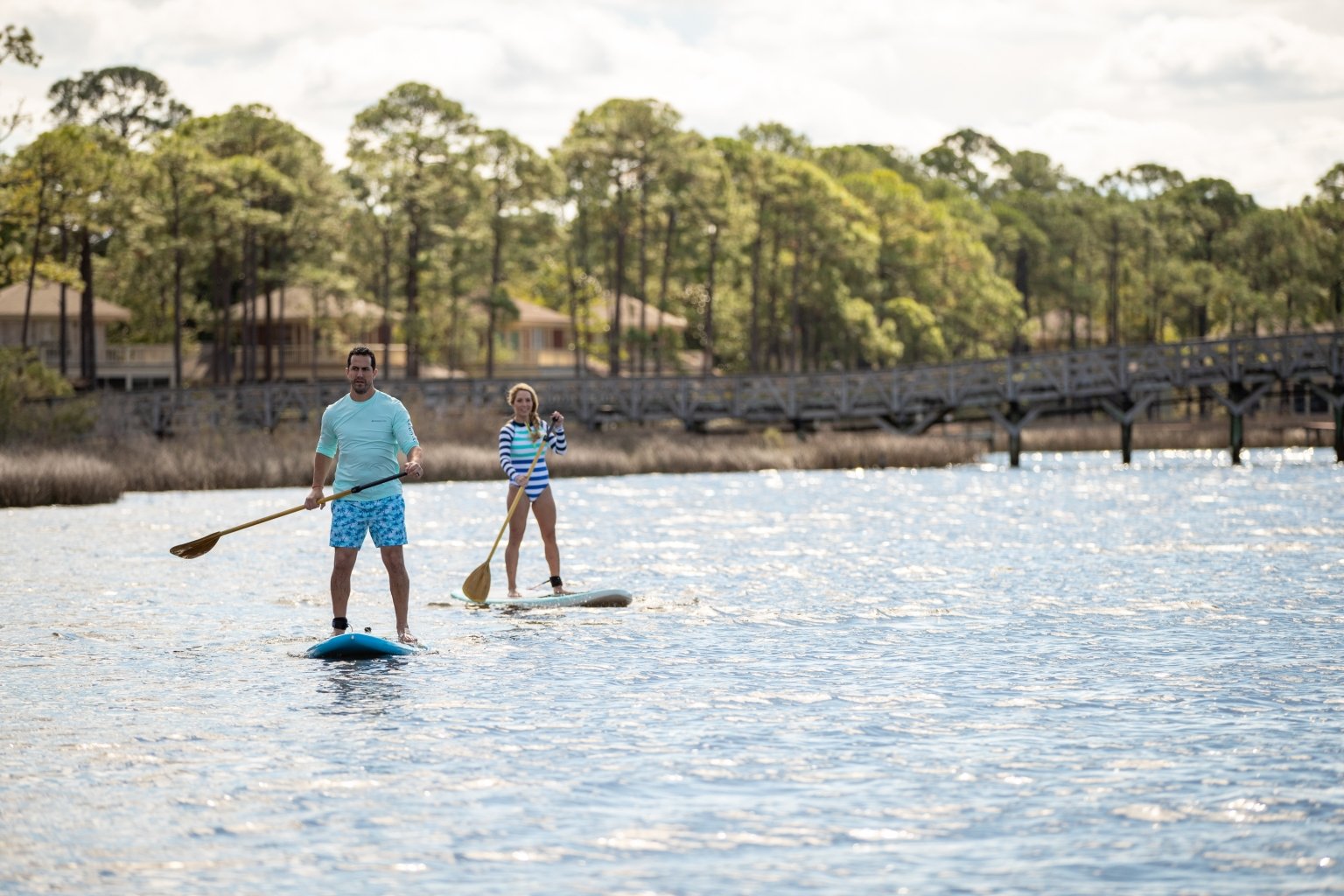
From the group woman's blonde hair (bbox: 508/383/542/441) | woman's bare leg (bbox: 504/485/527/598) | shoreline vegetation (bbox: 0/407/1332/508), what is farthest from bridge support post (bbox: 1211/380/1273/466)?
woman's blonde hair (bbox: 508/383/542/441)

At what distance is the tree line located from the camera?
198 ft

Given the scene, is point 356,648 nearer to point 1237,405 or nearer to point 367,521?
point 367,521

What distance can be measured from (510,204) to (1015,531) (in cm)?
4292

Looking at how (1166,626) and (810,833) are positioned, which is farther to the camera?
(1166,626)

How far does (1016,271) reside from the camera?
326ft

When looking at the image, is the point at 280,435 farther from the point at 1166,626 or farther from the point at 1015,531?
the point at 1166,626

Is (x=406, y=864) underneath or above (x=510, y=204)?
underneath

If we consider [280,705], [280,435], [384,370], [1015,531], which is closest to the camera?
[280,705]

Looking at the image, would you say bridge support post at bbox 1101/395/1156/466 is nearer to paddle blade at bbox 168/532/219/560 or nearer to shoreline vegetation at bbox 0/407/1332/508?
shoreline vegetation at bbox 0/407/1332/508

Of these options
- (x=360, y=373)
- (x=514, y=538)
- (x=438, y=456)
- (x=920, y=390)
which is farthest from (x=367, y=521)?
(x=920, y=390)

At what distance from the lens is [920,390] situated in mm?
52531

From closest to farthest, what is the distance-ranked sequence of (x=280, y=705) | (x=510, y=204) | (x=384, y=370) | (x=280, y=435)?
(x=280, y=705) < (x=280, y=435) < (x=510, y=204) < (x=384, y=370)

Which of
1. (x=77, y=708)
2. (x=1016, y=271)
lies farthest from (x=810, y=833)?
(x=1016, y=271)

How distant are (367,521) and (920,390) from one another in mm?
41944
